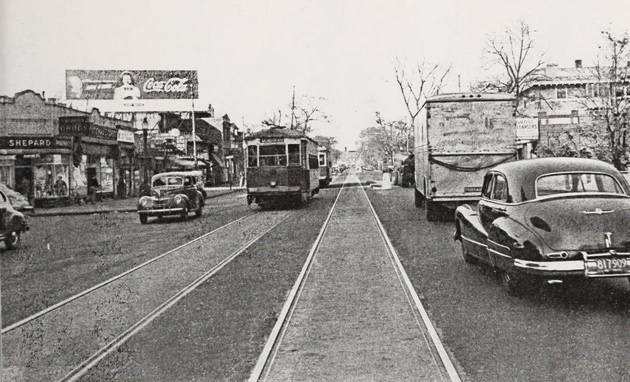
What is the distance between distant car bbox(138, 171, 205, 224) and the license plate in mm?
15584

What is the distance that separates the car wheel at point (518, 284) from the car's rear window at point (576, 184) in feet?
3.24

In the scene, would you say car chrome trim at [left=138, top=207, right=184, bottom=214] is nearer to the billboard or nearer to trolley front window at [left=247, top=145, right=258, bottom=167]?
the billboard

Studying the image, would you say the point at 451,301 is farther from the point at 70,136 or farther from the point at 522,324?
the point at 70,136

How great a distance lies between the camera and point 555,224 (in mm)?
6305

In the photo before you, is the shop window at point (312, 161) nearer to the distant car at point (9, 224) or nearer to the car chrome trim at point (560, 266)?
the distant car at point (9, 224)

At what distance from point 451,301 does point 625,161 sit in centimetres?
1639

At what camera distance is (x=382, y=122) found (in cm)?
6091

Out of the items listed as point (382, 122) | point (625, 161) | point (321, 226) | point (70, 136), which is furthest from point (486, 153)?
point (382, 122)

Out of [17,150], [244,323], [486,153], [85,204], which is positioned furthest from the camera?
[85,204]

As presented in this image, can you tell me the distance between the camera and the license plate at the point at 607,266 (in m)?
6.03

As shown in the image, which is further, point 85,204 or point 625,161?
point 85,204

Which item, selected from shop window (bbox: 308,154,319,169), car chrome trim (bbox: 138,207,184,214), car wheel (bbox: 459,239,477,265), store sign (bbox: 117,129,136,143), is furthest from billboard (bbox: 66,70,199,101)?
store sign (bbox: 117,129,136,143)

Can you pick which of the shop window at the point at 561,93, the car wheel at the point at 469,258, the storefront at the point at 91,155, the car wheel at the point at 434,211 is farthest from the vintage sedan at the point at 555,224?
the shop window at the point at 561,93

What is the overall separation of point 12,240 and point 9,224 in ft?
1.86
